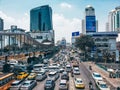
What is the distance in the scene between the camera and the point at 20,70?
4888cm

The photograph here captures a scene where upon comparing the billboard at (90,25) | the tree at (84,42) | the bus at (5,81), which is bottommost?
the bus at (5,81)

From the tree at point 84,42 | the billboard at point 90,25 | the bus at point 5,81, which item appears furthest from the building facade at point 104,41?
the bus at point 5,81

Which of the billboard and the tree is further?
the billboard

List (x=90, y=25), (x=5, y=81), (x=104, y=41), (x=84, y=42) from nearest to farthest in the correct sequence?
(x=5, y=81)
(x=84, y=42)
(x=104, y=41)
(x=90, y=25)

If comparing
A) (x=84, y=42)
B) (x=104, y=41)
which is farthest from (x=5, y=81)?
(x=104, y=41)

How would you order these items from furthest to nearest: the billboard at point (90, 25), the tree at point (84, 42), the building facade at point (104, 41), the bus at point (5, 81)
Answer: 1. the billboard at point (90, 25)
2. the building facade at point (104, 41)
3. the tree at point (84, 42)
4. the bus at point (5, 81)

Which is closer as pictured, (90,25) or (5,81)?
(5,81)

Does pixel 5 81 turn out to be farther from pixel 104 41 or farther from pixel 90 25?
pixel 90 25

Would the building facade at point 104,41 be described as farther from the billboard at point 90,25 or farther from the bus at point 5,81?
the bus at point 5,81

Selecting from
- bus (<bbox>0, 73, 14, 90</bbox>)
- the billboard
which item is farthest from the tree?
bus (<bbox>0, 73, 14, 90</bbox>)

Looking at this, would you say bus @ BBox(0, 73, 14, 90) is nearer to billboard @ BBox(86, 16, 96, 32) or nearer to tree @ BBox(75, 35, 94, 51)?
tree @ BBox(75, 35, 94, 51)

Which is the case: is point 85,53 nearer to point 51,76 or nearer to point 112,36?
point 112,36

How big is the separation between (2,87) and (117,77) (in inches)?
974

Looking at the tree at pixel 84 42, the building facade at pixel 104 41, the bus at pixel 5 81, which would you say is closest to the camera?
the bus at pixel 5 81
